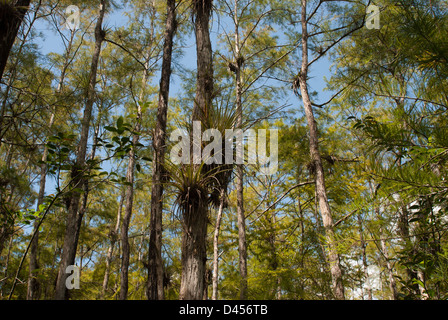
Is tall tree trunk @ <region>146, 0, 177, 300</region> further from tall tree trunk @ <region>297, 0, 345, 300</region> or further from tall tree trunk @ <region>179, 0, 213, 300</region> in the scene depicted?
tall tree trunk @ <region>297, 0, 345, 300</region>

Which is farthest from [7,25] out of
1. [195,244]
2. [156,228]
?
[195,244]

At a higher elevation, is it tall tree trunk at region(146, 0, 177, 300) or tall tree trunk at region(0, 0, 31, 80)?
tall tree trunk at region(0, 0, 31, 80)

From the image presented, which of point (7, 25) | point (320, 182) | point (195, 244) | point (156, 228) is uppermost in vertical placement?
point (7, 25)

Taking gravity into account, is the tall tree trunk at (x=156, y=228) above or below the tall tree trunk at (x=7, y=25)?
below

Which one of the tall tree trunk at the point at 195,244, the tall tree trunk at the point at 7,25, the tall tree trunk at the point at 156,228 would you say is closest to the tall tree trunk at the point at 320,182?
the tall tree trunk at the point at 156,228

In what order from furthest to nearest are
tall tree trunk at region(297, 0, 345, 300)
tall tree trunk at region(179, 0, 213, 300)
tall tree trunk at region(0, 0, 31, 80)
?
tall tree trunk at region(297, 0, 345, 300)
tall tree trunk at region(0, 0, 31, 80)
tall tree trunk at region(179, 0, 213, 300)

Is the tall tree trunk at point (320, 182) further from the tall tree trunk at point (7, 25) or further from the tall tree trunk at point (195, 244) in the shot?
the tall tree trunk at point (7, 25)

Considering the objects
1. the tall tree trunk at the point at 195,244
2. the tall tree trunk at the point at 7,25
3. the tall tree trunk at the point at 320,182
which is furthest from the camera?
the tall tree trunk at the point at 320,182

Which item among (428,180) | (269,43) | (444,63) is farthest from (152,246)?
(269,43)

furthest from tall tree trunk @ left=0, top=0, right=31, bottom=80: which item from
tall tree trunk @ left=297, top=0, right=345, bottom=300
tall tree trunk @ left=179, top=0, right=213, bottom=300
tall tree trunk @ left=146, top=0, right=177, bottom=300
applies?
tall tree trunk @ left=297, top=0, right=345, bottom=300

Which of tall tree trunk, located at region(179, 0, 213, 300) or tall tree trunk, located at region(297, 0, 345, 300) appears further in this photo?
tall tree trunk, located at region(297, 0, 345, 300)

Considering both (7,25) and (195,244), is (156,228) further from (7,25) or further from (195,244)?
(7,25)
